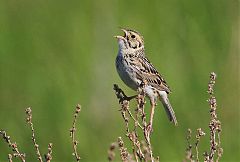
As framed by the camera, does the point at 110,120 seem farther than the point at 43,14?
No

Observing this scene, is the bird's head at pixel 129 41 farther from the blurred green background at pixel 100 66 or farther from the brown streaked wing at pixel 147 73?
the blurred green background at pixel 100 66

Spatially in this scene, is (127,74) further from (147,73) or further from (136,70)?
(147,73)

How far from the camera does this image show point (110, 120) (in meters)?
8.67

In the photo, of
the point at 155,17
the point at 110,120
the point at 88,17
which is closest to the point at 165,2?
the point at 155,17

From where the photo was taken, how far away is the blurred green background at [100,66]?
8633 millimetres

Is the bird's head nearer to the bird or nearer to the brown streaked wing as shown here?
the bird

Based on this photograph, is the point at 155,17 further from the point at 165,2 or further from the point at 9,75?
the point at 9,75

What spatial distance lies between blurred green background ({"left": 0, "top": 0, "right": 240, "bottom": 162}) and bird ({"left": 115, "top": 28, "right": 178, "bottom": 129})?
2.34 meters

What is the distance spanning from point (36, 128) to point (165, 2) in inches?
72.6

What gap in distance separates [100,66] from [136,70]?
301cm

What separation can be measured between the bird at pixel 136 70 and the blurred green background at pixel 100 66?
2344 millimetres

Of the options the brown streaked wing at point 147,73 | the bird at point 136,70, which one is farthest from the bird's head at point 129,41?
the brown streaked wing at point 147,73

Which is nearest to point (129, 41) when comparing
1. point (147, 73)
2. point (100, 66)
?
point (147, 73)

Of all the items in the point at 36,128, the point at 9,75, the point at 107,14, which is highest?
the point at 107,14
